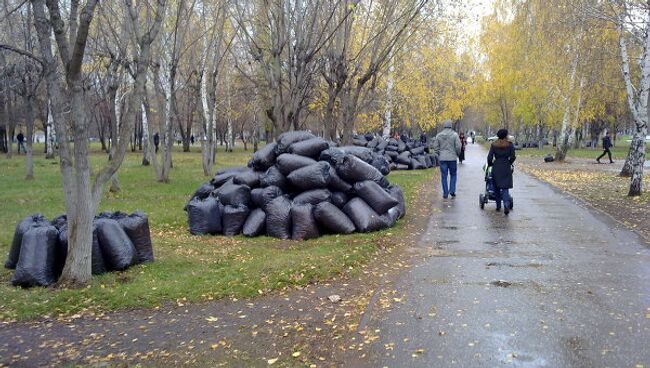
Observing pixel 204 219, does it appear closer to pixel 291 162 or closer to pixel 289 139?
pixel 291 162

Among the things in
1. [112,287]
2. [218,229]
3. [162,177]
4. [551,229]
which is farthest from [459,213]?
[162,177]

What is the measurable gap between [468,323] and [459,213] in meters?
6.53

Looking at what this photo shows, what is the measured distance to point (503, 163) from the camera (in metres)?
10.9

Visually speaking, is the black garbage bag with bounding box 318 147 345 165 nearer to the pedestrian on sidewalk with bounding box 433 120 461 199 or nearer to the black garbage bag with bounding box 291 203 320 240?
the black garbage bag with bounding box 291 203 320 240

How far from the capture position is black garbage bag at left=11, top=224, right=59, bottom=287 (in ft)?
19.8

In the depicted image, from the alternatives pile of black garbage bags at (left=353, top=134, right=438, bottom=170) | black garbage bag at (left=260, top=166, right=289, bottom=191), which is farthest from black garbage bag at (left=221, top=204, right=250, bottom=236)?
pile of black garbage bags at (left=353, top=134, right=438, bottom=170)

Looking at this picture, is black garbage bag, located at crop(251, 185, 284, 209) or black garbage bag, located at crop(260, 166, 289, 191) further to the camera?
black garbage bag, located at crop(260, 166, 289, 191)

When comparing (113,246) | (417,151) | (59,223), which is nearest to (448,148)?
(113,246)

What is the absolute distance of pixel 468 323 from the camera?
493cm

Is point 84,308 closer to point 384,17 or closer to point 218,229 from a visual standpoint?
point 218,229

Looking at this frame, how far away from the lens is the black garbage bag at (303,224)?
8.65 metres

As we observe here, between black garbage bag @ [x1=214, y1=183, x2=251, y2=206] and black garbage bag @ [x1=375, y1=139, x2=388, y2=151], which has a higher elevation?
black garbage bag @ [x1=375, y1=139, x2=388, y2=151]

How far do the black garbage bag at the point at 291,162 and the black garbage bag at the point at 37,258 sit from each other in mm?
4098

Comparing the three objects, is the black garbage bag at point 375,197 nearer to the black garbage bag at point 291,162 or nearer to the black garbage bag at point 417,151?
the black garbage bag at point 291,162
